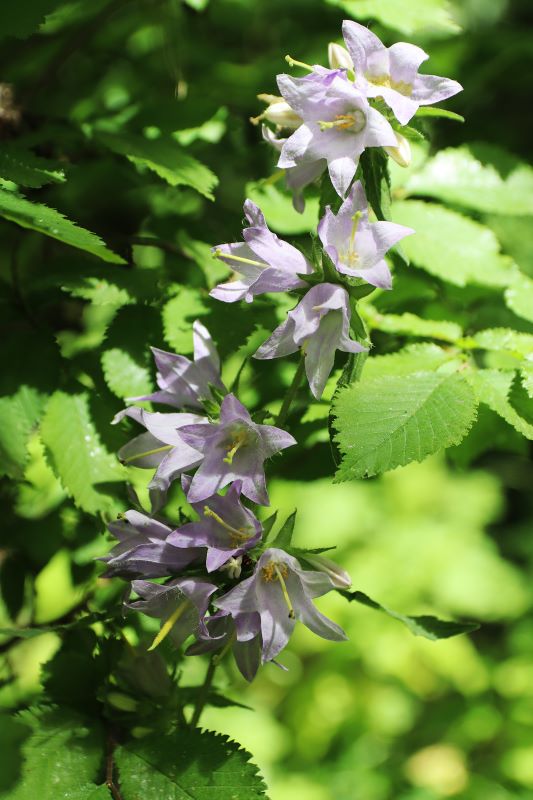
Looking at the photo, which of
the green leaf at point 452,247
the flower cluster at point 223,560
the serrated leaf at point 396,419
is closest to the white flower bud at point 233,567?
the flower cluster at point 223,560

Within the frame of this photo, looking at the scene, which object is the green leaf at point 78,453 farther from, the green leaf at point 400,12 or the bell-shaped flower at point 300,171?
the green leaf at point 400,12

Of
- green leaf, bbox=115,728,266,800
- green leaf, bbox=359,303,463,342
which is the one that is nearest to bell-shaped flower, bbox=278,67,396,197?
green leaf, bbox=359,303,463,342

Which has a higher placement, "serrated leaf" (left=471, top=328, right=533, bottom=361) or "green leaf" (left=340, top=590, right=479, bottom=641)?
"serrated leaf" (left=471, top=328, right=533, bottom=361)

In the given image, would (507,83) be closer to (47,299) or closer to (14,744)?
(47,299)

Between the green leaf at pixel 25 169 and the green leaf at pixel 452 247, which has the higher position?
the green leaf at pixel 25 169

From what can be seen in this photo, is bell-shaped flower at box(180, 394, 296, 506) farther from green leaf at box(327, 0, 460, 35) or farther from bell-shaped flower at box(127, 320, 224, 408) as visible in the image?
green leaf at box(327, 0, 460, 35)

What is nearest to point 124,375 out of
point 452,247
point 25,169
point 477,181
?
point 25,169

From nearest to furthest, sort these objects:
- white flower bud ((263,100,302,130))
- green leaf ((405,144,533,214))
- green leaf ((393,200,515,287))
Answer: white flower bud ((263,100,302,130)) → green leaf ((393,200,515,287)) → green leaf ((405,144,533,214))

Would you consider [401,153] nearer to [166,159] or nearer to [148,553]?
[166,159]
